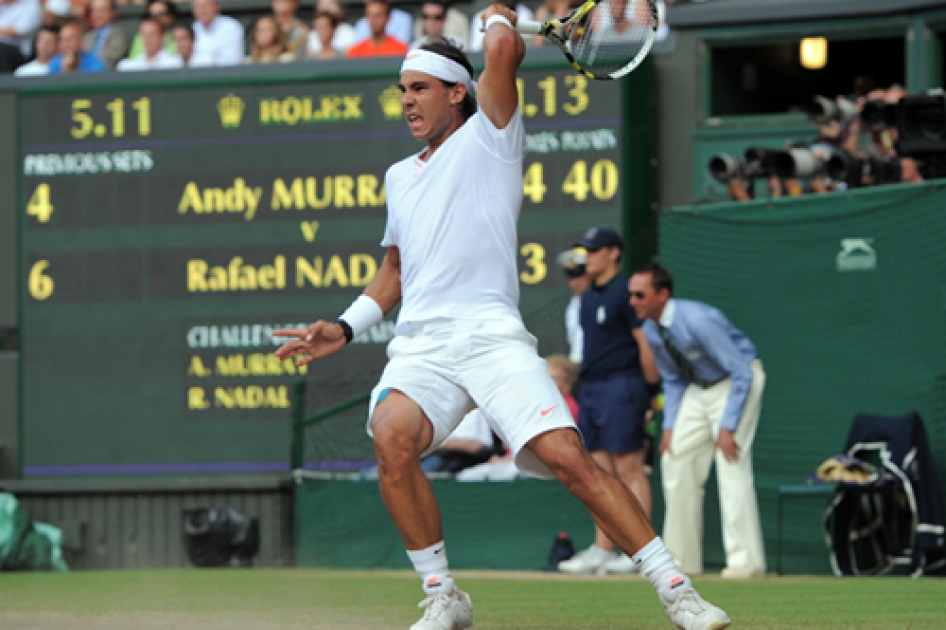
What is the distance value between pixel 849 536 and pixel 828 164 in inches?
94.1

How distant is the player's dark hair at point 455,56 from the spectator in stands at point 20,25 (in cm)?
1030

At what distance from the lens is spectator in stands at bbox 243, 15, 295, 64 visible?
567 inches

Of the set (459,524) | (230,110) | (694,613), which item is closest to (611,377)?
(459,524)

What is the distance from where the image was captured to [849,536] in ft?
35.7

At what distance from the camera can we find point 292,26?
1474 centimetres

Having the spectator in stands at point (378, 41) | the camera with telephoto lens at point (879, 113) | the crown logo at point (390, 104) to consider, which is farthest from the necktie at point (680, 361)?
the spectator in stands at point (378, 41)

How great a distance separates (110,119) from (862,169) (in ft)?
18.6

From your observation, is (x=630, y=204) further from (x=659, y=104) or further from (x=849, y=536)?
(x=849, y=536)

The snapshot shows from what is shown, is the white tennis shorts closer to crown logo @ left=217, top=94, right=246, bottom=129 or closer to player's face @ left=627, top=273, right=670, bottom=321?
player's face @ left=627, top=273, right=670, bottom=321

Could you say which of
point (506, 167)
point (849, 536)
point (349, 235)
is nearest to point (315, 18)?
point (349, 235)

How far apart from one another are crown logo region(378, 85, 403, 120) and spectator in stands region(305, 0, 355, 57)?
3.91ft

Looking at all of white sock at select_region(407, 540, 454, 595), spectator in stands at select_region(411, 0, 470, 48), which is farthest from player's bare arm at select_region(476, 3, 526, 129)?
spectator in stands at select_region(411, 0, 470, 48)

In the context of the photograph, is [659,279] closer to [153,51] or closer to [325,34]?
[325,34]

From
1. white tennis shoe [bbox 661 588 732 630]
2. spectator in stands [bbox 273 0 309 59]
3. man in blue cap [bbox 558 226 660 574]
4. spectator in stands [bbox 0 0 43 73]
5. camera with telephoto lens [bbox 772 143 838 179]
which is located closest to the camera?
white tennis shoe [bbox 661 588 732 630]
